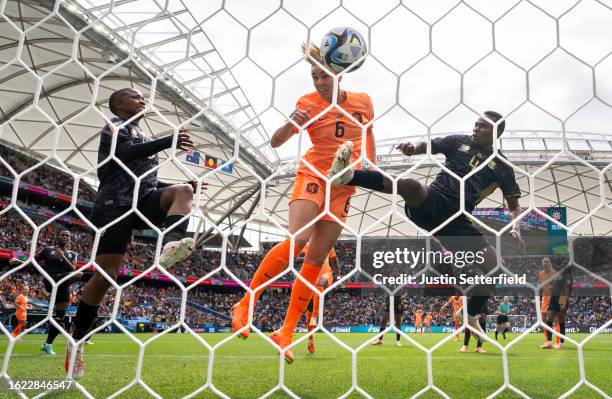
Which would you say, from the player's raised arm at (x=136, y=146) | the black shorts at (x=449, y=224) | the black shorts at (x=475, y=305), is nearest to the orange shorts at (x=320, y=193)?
the black shorts at (x=449, y=224)

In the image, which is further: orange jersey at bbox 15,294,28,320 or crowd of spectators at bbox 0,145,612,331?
crowd of spectators at bbox 0,145,612,331

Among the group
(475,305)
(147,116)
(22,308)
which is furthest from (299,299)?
(147,116)

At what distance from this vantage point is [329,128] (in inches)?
109

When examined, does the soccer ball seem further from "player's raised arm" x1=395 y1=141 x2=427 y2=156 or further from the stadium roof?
the stadium roof

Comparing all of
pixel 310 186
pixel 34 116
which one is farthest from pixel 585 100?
pixel 34 116

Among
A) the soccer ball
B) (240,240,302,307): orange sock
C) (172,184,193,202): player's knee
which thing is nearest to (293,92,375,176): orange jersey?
the soccer ball

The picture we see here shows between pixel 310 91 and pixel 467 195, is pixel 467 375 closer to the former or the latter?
pixel 467 195

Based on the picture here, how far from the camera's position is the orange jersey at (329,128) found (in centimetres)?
272

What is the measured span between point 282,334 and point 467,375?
1463 mm

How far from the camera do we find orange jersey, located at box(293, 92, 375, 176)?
272cm

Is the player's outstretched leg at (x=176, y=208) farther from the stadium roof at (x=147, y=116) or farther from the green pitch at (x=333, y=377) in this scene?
the stadium roof at (x=147, y=116)

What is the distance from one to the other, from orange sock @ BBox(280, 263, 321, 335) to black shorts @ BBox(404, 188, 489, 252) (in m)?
0.81

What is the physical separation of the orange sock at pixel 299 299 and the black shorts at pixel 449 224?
31.8 inches

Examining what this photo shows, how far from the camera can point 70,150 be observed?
703 inches
